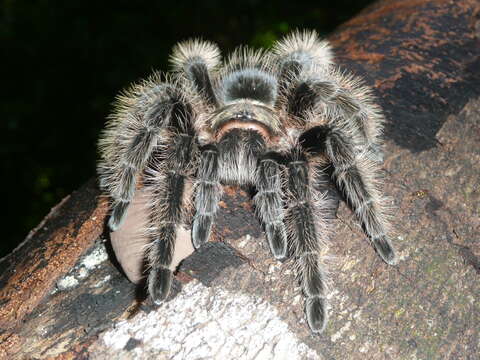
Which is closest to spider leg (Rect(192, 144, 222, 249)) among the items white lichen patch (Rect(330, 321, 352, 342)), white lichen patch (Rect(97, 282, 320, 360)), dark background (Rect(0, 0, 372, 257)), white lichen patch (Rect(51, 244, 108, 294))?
white lichen patch (Rect(97, 282, 320, 360))

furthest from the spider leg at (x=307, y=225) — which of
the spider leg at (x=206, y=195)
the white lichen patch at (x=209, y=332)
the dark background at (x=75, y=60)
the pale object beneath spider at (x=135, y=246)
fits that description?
the dark background at (x=75, y=60)

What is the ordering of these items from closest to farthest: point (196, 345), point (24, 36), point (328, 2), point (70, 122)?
point (196, 345) < point (70, 122) < point (24, 36) < point (328, 2)

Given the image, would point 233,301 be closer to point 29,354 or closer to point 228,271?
point 228,271

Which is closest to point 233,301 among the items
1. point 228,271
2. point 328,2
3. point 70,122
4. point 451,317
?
point 228,271

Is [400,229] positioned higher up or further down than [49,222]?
further down

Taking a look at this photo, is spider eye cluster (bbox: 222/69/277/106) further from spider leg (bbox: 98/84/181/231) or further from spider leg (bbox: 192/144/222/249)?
spider leg (bbox: 192/144/222/249)

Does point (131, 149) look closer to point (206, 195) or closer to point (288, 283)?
point (206, 195)

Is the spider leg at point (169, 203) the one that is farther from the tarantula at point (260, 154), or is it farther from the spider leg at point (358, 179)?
the spider leg at point (358, 179)
